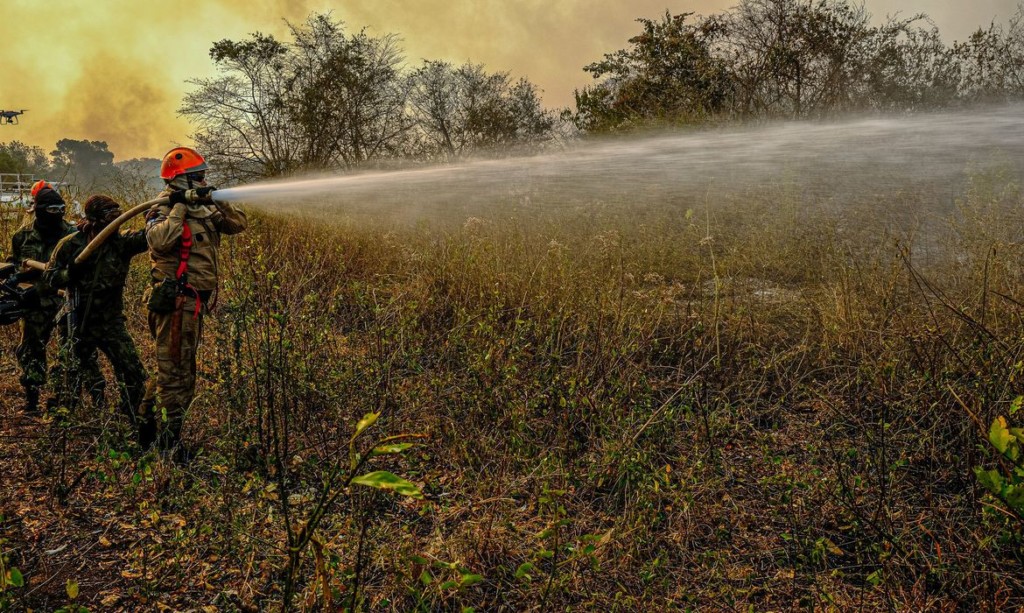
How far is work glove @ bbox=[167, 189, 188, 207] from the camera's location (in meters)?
3.85

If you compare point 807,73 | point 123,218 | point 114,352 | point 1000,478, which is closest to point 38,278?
point 114,352

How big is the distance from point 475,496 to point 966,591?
2246 millimetres

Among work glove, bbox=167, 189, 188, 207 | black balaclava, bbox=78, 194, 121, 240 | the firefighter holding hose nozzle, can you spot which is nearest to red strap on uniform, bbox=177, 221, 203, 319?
the firefighter holding hose nozzle

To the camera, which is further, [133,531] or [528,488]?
[528,488]

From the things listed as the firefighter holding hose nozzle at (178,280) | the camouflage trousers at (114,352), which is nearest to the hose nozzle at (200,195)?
the firefighter holding hose nozzle at (178,280)

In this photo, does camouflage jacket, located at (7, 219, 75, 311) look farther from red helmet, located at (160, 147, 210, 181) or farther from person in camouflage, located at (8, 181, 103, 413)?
red helmet, located at (160, 147, 210, 181)

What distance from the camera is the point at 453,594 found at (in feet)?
8.54

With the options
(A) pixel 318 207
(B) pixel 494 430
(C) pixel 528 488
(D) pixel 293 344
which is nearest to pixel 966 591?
(C) pixel 528 488

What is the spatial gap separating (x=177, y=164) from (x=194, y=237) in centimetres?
50

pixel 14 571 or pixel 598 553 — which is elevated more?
pixel 14 571

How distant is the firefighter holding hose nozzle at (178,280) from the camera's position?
379 cm

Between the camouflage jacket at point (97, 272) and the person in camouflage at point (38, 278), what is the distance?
544 mm

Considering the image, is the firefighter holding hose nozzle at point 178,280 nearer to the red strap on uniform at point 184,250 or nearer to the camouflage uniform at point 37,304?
the red strap on uniform at point 184,250

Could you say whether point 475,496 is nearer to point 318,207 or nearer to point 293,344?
point 293,344
